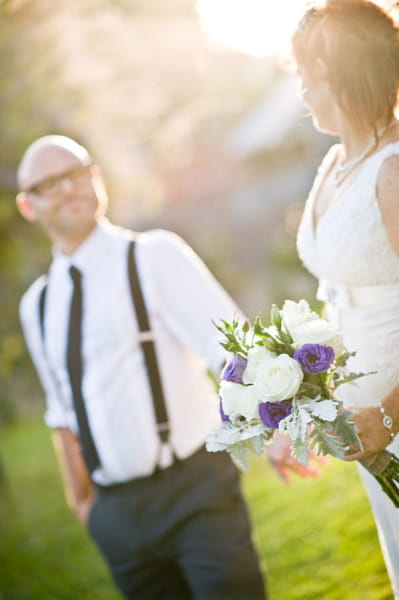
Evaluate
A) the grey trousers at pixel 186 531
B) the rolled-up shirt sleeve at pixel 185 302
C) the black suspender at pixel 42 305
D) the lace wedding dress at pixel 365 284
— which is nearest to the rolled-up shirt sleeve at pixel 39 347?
the black suspender at pixel 42 305

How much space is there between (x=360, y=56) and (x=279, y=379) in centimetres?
94

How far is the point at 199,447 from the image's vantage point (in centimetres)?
293

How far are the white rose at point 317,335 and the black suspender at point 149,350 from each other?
4.00ft

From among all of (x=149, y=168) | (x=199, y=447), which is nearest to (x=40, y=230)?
(x=149, y=168)

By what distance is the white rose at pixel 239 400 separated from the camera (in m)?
1.71

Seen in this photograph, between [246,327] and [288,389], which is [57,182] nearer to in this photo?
[246,327]

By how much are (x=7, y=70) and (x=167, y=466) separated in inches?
168

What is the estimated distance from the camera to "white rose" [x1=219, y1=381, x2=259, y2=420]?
1.71 metres

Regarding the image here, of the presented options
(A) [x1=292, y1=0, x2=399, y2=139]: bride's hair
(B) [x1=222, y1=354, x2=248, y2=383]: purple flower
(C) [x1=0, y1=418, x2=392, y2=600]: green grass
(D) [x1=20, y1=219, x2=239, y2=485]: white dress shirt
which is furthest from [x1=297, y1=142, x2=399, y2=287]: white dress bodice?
(C) [x1=0, y1=418, x2=392, y2=600]: green grass

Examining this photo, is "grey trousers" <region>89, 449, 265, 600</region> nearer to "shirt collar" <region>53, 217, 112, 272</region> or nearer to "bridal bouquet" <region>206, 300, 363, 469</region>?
"shirt collar" <region>53, 217, 112, 272</region>

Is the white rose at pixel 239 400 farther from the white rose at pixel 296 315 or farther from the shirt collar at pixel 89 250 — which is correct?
the shirt collar at pixel 89 250

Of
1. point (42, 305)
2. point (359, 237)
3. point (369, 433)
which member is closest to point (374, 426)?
point (369, 433)

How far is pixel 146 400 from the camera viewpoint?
2.86 metres

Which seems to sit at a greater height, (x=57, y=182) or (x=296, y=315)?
(x=57, y=182)
